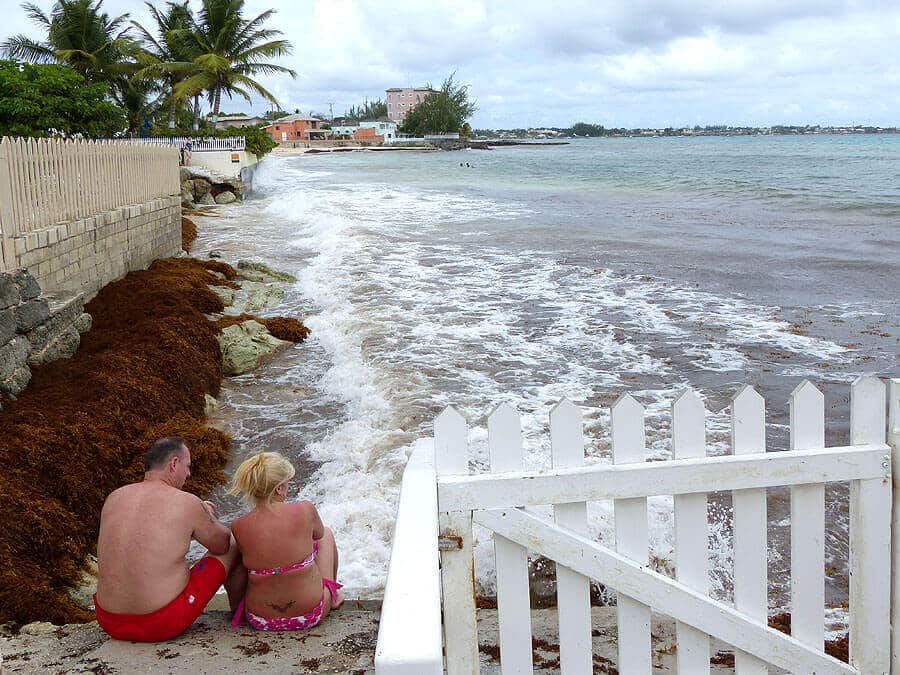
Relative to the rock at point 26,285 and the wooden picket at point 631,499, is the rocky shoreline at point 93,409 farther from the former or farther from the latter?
the wooden picket at point 631,499

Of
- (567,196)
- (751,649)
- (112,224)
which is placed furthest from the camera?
(567,196)

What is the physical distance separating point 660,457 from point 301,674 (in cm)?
402

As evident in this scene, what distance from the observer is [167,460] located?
3977 mm

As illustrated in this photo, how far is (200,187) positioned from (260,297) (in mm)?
21145

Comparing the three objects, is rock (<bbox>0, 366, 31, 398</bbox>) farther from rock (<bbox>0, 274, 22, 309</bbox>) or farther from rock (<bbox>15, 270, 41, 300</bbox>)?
rock (<bbox>15, 270, 41, 300</bbox>)

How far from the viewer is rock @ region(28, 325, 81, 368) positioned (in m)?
8.09

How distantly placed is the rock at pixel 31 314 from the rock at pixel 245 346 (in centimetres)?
222

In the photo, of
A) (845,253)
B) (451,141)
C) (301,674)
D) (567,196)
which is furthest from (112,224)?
(451,141)

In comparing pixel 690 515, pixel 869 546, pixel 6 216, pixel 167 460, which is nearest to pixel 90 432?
pixel 6 216

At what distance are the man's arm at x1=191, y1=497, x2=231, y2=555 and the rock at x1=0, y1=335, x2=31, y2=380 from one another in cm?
432

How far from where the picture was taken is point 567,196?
4078cm

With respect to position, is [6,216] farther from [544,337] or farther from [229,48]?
[229,48]

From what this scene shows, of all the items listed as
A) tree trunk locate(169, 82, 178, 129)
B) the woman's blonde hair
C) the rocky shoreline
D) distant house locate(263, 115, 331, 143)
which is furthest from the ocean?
distant house locate(263, 115, 331, 143)

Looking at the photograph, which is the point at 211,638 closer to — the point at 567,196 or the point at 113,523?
the point at 113,523
